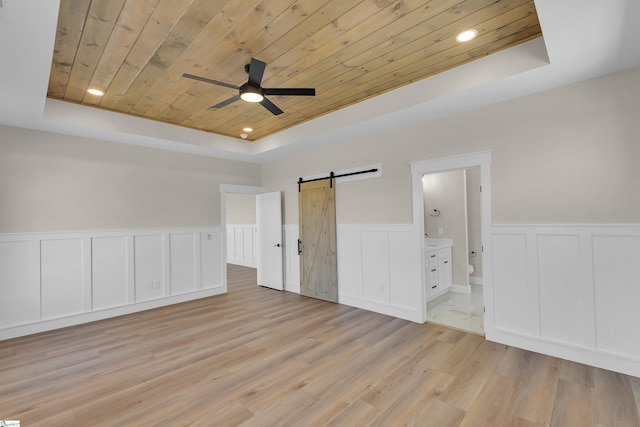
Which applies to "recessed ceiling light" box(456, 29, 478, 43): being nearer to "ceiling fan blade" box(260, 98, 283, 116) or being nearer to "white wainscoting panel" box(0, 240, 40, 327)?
"ceiling fan blade" box(260, 98, 283, 116)

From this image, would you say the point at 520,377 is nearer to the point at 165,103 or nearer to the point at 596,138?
the point at 596,138

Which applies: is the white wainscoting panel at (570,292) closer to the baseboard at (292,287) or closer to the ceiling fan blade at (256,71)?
the ceiling fan blade at (256,71)

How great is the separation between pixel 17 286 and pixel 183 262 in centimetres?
211

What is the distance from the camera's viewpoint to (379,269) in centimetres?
452

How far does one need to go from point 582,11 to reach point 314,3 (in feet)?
5.91

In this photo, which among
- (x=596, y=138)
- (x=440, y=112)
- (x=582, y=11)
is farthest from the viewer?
(x=440, y=112)

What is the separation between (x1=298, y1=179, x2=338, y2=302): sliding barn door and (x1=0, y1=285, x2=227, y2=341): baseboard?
187cm

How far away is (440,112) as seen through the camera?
3.67 m

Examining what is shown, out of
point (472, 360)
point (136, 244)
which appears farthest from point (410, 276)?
point (136, 244)

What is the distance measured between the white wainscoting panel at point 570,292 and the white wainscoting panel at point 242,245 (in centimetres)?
705

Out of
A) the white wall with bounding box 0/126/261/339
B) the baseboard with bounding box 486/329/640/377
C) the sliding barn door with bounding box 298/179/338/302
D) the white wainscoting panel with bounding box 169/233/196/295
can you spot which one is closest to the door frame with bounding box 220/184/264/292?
the white wall with bounding box 0/126/261/339

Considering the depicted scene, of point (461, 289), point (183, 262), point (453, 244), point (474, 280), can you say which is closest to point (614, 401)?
point (461, 289)

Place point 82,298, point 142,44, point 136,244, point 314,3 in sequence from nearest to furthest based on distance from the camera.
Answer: point 314,3, point 142,44, point 82,298, point 136,244

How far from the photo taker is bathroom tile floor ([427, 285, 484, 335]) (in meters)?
3.93
